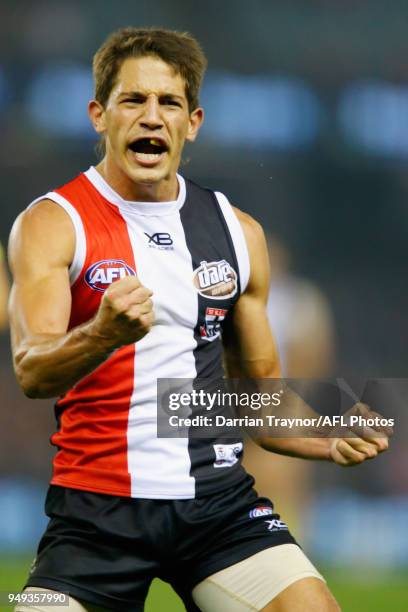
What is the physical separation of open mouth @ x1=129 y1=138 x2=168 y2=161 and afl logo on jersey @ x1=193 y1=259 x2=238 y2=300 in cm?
34

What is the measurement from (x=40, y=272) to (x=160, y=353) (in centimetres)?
41

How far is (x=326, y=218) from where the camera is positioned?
10086mm

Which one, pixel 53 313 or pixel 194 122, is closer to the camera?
pixel 53 313

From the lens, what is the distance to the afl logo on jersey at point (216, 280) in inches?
139

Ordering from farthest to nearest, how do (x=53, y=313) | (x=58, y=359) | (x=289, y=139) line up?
(x=289, y=139) → (x=53, y=313) → (x=58, y=359)

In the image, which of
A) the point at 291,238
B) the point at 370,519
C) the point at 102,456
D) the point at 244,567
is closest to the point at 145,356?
the point at 102,456

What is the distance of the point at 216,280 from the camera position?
3572 millimetres

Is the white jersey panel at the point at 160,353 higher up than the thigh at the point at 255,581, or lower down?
higher up

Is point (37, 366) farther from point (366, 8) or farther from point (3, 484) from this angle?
point (366, 8)

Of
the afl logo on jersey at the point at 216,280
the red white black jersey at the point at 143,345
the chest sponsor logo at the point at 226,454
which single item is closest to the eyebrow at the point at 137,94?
the red white black jersey at the point at 143,345

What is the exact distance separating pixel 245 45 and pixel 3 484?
421 centimetres

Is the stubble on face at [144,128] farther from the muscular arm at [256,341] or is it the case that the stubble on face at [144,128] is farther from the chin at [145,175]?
the muscular arm at [256,341]

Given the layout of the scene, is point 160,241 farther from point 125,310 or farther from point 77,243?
point 125,310

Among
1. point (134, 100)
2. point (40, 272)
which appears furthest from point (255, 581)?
point (134, 100)
